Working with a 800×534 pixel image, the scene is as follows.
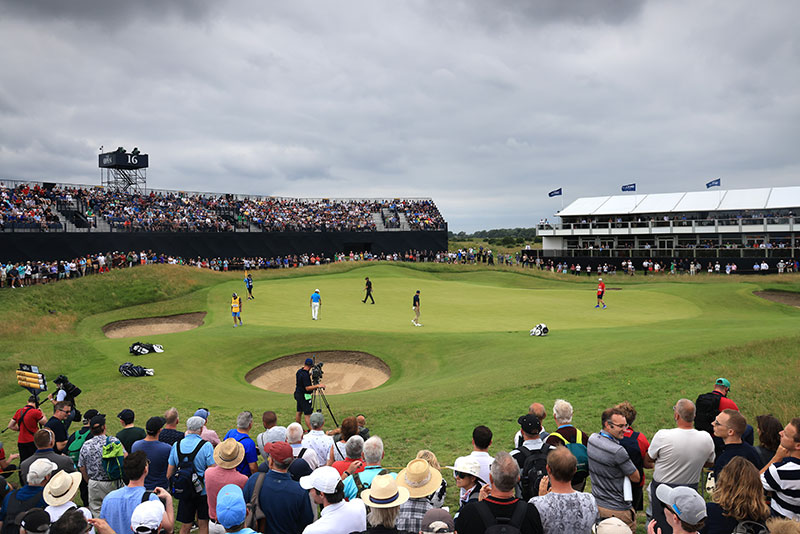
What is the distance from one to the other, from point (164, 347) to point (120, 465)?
15119 millimetres

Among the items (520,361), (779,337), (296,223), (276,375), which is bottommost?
(276,375)

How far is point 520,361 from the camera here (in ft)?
57.7

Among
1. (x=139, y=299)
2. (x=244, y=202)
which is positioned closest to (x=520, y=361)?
(x=139, y=299)

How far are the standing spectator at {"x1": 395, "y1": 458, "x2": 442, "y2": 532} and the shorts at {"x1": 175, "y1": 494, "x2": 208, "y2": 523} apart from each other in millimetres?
3417

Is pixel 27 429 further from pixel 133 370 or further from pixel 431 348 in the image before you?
pixel 431 348

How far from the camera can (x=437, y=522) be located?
454 centimetres

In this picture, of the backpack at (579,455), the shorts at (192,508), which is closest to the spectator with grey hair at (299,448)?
the shorts at (192,508)

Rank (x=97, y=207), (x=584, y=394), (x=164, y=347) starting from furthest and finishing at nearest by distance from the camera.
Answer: (x=97, y=207) → (x=164, y=347) → (x=584, y=394)

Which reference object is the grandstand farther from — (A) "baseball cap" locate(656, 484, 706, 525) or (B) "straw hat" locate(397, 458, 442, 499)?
(A) "baseball cap" locate(656, 484, 706, 525)

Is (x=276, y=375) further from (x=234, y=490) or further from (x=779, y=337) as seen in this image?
(x=779, y=337)

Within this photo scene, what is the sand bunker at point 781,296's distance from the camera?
34766 mm

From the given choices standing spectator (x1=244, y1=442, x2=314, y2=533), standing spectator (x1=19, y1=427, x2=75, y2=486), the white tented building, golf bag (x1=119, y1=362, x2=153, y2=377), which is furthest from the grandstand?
standing spectator (x1=244, y1=442, x2=314, y2=533)

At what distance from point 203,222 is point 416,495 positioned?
177 ft

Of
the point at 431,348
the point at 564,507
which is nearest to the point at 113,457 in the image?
the point at 564,507
